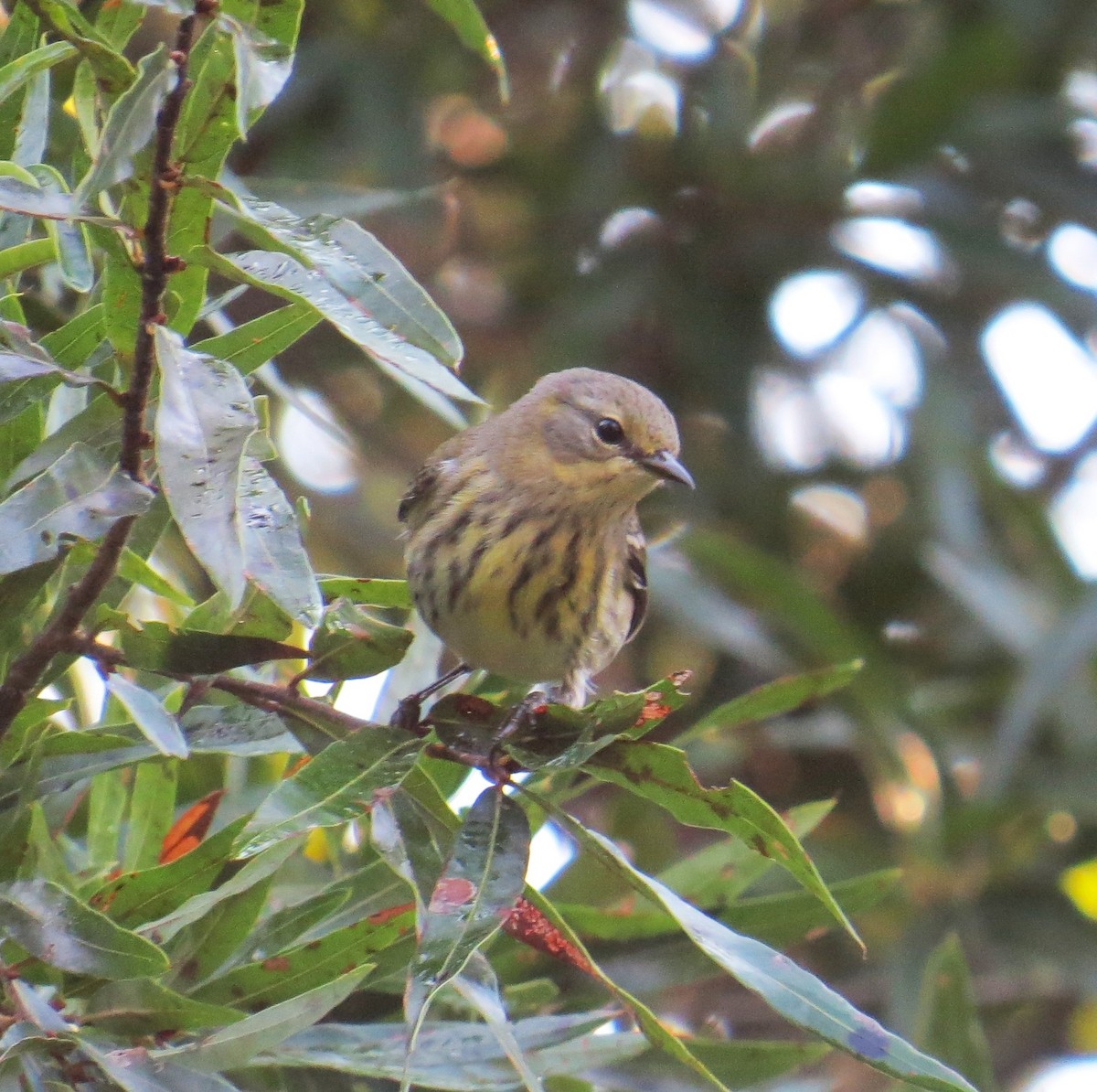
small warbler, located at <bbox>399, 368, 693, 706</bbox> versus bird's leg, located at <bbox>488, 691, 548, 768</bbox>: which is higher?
bird's leg, located at <bbox>488, 691, 548, 768</bbox>

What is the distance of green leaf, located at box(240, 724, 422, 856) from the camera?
76.2 inches

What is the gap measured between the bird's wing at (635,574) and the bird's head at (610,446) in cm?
13

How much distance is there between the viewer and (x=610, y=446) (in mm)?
3760

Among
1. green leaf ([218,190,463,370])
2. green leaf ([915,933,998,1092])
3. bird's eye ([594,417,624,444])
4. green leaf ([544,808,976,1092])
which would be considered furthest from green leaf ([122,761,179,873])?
green leaf ([915,933,998,1092])

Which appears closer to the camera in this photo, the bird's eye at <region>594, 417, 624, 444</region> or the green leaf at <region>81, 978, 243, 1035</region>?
the green leaf at <region>81, 978, 243, 1035</region>

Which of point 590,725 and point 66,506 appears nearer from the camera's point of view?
point 66,506

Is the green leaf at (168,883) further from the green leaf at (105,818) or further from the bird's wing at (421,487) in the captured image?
the bird's wing at (421,487)

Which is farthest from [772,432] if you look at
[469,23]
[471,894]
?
[471,894]

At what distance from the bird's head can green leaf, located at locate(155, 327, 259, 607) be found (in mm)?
1917

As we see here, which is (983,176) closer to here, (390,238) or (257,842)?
(390,238)

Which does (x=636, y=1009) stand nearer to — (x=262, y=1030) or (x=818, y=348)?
(x=262, y=1030)

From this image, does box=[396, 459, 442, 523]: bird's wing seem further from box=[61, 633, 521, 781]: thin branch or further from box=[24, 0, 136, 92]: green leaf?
box=[24, 0, 136, 92]: green leaf

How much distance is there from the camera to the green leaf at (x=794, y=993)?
1916 mm

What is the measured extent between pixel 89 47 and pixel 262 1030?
45.7 inches
